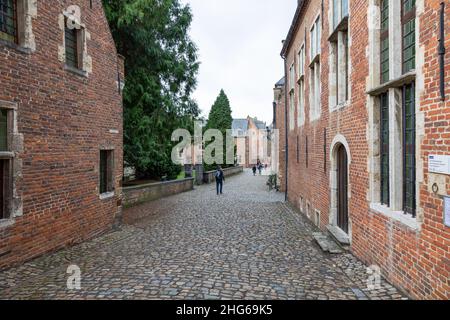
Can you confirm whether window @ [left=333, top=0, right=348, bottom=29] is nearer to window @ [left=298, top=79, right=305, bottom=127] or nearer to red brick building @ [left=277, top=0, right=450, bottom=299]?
red brick building @ [left=277, top=0, right=450, bottom=299]

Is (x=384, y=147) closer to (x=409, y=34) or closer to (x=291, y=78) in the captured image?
(x=409, y=34)

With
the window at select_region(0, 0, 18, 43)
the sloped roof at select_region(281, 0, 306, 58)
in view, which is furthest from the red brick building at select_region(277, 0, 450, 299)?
the window at select_region(0, 0, 18, 43)

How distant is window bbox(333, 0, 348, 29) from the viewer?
26.1 feet

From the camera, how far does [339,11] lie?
8.27m

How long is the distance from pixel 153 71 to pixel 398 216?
46.8 ft

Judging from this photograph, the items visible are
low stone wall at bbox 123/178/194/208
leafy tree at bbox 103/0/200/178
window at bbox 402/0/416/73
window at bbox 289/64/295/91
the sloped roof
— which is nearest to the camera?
window at bbox 402/0/416/73

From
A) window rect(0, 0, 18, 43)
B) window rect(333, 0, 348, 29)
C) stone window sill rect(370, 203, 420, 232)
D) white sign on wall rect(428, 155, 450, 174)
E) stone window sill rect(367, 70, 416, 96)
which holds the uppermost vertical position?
window rect(333, 0, 348, 29)

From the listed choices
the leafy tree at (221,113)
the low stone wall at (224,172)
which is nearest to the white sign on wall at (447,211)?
the low stone wall at (224,172)

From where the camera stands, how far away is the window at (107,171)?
32.6 feet

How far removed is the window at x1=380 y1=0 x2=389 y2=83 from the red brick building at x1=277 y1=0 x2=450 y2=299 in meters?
0.02

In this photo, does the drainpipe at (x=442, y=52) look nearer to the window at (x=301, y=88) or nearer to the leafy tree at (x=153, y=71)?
the window at (x=301, y=88)

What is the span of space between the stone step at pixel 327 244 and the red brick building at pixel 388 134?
273mm

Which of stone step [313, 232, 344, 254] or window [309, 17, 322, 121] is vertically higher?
window [309, 17, 322, 121]
